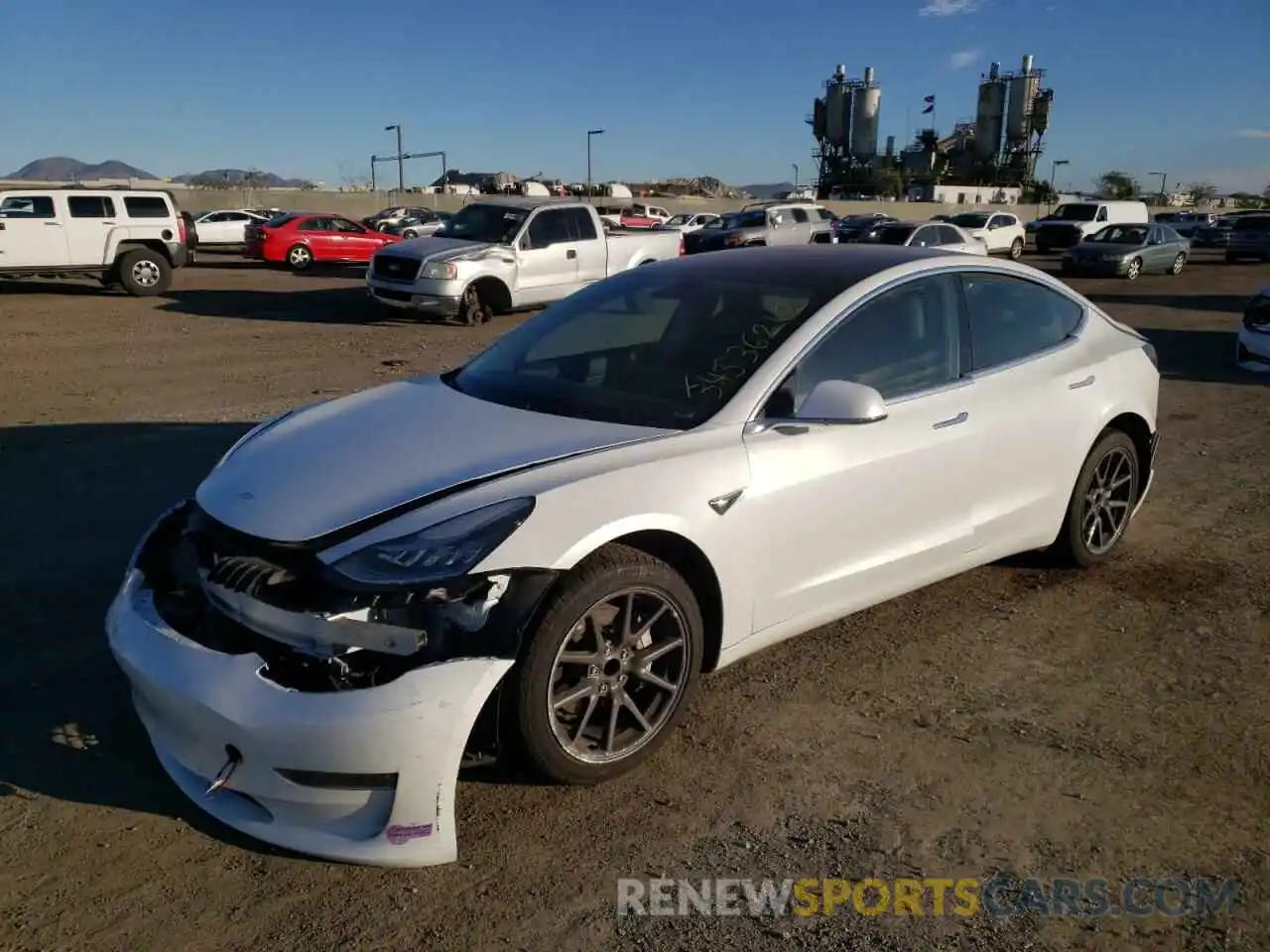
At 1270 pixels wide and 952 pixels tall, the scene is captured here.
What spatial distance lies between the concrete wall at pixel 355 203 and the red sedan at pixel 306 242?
62.0 ft

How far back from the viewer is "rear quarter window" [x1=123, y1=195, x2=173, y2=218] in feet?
58.6

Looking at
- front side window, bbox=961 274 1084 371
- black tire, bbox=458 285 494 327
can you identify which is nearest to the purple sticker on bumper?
front side window, bbox=961 274 1084 371

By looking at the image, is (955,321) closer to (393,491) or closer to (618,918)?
(393,491)

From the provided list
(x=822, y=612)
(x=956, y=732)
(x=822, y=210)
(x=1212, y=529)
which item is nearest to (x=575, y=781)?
(x=822, y=612)

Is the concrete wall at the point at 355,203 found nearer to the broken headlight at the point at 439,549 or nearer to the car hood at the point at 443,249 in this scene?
the car hood at the point at 443,249

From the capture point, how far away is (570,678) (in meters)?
2.99

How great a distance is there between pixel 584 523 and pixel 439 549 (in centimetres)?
43

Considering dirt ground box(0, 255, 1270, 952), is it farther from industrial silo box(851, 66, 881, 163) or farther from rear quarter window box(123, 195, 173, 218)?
industrial silo box(851, 66, 881, 163)

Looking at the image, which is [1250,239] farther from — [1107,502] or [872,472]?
[872,472]

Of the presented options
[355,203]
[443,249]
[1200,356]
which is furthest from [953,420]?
[355,203]

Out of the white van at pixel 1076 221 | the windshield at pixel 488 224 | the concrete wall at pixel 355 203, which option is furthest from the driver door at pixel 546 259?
the concrete wall at pixel 355 203

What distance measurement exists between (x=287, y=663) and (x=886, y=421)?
89.7 inches

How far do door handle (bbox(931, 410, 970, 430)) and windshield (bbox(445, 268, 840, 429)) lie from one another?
0.68m

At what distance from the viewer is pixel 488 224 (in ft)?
50.1
